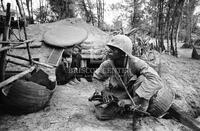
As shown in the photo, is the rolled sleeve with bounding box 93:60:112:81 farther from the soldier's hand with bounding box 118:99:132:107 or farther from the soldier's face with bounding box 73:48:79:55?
the soldier's face with bounding box 73:48:79:55

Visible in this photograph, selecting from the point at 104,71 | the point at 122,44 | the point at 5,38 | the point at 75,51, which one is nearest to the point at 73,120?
the point at 104,71

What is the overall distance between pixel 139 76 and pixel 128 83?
290 millimetres

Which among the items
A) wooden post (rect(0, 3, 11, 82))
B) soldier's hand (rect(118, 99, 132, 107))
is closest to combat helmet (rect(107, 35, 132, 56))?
soldier's hand (rect(118, 99, 132, 107))

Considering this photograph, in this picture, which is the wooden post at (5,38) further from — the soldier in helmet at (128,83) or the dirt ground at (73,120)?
the soldier in helmet at (128,83)

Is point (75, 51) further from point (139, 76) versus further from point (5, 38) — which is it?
point (139, 76)

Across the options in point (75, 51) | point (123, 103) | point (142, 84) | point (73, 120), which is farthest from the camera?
point (75, 51)

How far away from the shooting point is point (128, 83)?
10.6ft

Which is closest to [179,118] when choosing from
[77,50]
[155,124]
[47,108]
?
[155,124]

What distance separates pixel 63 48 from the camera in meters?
6.52

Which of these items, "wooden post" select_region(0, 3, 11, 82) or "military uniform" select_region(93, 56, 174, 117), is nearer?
"military uniform" select_region(93, 56, 174, 117)

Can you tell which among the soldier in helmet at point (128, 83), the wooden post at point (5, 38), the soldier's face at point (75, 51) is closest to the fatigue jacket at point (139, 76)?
the soldier in helmet at point (128, 83)

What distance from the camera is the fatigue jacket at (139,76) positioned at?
278 cm

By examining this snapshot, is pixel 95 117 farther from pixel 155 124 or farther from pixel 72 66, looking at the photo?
pixel 72 66

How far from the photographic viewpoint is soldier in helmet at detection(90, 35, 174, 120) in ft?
9.31
